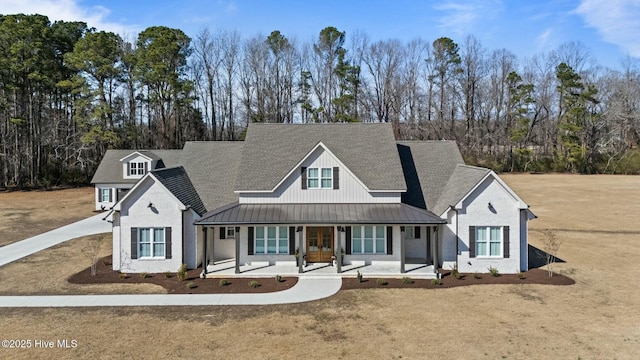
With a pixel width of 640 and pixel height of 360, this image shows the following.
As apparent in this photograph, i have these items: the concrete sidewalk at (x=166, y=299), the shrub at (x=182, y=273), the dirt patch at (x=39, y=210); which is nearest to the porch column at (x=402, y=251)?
the concrete sidewalk at (x=166, y=299)

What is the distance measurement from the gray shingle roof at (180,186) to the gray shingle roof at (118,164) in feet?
44.2

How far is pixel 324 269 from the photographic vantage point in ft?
61.6

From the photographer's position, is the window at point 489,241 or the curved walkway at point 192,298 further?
the window at point 489,241

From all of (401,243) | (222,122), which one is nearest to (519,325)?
(401,243)

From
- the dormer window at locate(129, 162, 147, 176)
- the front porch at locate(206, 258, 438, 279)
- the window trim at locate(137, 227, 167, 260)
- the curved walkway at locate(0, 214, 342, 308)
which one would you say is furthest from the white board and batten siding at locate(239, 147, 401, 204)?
the dormer window at locate(129, 162, 147, 176)

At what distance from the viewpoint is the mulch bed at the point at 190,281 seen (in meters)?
16.2

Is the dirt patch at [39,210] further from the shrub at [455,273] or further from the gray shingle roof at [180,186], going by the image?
the shrub at [455,273]

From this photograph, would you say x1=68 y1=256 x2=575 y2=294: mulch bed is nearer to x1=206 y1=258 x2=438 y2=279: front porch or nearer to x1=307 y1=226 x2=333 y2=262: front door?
x1=206 y1=258 x2=438 y2=279: front porch

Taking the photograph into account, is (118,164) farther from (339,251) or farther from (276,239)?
(339,251)

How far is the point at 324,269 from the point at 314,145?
7.52m

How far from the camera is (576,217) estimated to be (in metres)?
32.8

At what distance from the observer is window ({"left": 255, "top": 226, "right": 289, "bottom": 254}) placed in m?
19.6

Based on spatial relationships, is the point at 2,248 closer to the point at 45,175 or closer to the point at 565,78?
the point at 45,175

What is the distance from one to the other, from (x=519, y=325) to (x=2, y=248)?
26967mm
